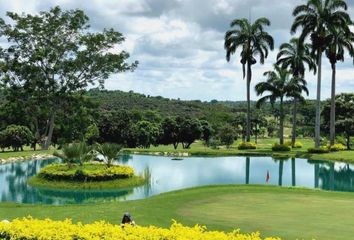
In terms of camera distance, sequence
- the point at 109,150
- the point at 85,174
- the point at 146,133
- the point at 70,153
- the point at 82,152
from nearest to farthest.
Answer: the point at 85,174, the point at 70,153, the point at 82,152, the point at 109,150, the point at 146,133

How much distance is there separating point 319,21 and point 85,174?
105ft

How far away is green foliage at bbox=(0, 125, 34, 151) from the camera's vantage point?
57.6 meters

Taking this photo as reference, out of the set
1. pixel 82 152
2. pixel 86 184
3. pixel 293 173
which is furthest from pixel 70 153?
pixel 293 173

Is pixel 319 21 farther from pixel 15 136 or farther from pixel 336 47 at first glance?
pixel 15 136

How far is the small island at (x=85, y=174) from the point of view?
1001 inches

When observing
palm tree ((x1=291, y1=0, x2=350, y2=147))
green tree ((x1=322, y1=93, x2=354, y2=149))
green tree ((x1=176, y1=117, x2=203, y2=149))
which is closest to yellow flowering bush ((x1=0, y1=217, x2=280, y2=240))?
palm tree ((x1=291, y1=0, x2=350, y2=147))

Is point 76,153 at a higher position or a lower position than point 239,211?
higher

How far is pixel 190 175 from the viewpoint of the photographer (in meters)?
31.0

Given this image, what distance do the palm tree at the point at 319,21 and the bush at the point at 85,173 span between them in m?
27.1

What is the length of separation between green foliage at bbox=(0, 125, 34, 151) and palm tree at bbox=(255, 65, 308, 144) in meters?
28.8

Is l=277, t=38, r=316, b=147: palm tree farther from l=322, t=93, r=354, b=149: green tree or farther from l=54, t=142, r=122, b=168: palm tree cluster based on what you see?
l=54, t=142, r=122, b=168: palm tree cluster

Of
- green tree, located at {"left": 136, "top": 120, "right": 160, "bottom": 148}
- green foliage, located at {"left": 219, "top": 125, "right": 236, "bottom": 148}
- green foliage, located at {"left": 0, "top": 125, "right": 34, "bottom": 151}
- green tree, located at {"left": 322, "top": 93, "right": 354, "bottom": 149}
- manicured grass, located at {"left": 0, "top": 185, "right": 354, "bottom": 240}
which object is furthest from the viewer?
green foliage, located at {"left": 219, "top": 125, "right": 236, "bottom": 148}

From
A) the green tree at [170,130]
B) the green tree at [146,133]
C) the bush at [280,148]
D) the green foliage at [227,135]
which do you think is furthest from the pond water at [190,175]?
the green tree at [170,130]

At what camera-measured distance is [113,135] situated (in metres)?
63.2
